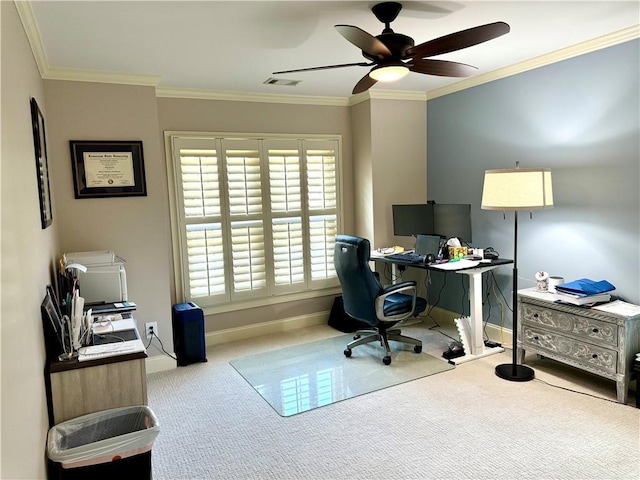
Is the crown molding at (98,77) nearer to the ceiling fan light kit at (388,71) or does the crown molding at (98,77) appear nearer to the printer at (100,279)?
the printer at (100,279)

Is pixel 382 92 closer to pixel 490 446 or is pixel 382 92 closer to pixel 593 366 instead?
pixel 593 366

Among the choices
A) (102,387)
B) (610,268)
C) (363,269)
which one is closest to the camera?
(102,387)

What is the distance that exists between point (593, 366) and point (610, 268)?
0.72 meters

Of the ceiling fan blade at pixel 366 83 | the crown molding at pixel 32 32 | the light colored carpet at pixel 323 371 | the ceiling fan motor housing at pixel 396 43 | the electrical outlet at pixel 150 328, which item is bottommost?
the light colored carpet at pixel 323 371

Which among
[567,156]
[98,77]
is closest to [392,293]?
[567,156]

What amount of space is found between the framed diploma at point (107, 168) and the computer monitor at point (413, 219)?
7.88 ft

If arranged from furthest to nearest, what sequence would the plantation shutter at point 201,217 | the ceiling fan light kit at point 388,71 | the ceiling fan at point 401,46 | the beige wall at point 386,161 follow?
the beige wall at point 386,161, the plantation shutter at point 201,217, the ceiling fan light kit at point 388,71, the ceiling fan at point 401,46

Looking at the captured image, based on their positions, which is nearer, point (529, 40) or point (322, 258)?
point (529, 40)

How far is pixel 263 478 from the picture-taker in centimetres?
233

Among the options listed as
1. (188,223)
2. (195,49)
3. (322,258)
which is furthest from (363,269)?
(195,49)

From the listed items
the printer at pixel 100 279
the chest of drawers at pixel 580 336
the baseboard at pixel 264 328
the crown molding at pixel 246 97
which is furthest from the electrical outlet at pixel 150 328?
the chest of drawers at pixel 580 336

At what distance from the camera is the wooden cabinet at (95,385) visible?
2.07 meters

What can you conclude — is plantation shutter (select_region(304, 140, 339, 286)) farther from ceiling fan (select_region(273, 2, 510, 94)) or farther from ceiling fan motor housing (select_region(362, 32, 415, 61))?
ceiling fan motor housing (select_region(362, 32, 415, 61))

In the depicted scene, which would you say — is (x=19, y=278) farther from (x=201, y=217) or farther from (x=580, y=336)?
(x=580, y=336)
